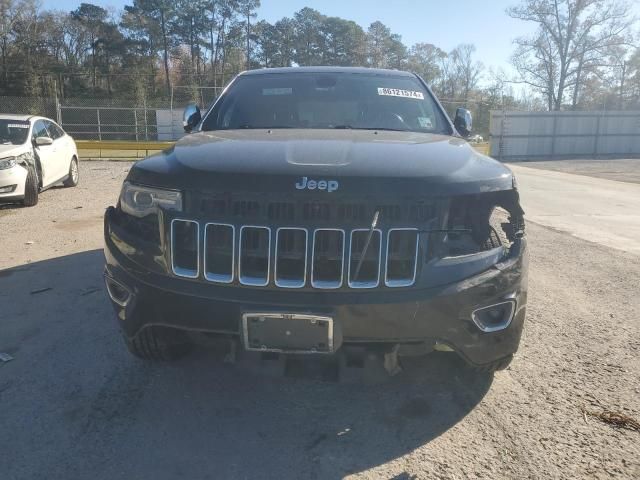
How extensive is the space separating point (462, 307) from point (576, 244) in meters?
5.30

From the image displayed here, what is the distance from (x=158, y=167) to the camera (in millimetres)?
2486

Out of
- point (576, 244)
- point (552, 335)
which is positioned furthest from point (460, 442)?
point (576, 244)

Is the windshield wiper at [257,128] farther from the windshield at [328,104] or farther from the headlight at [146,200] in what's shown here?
the headlight at [146,200]

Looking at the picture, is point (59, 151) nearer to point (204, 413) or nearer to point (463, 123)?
point (463, 123)

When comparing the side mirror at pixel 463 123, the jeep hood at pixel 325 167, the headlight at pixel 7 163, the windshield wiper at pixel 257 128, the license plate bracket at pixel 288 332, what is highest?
the side mirror at pixel 463 123

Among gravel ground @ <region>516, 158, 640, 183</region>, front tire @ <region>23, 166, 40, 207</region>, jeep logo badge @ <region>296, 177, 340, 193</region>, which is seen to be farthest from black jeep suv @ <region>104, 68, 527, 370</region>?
gravel ground @ <region>516, 158, 640, 183</region>

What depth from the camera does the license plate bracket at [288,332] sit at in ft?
7.22

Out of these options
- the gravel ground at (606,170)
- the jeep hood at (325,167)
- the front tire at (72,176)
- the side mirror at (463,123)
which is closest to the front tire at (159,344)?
the jeep hood at (325,167)

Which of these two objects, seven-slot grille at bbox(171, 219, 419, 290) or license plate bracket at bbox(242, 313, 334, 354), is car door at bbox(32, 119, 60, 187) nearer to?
seven-slot grille at bbox(171, 219, 419, 290)

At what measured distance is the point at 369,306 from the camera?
221cm

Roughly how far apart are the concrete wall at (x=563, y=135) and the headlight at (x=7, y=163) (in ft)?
73.1

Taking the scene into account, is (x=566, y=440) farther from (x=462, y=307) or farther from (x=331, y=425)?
(x=331, y=425)

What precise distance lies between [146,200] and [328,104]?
1.78m

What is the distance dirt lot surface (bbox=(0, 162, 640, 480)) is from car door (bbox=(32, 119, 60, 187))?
6.18 meters
